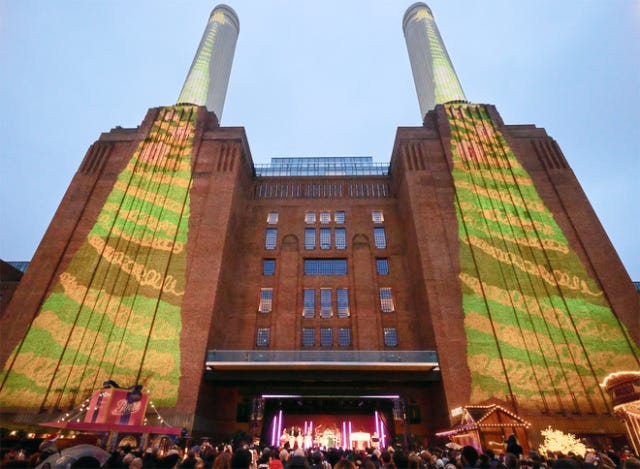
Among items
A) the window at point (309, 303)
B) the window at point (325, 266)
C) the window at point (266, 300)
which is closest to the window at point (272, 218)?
the window at point (325, 266)

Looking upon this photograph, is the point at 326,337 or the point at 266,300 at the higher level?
the point at 266,300

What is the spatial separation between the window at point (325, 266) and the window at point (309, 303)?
202cm

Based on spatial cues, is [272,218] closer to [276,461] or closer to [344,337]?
[344,337]

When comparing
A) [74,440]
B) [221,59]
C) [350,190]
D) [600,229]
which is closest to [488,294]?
[600,229]

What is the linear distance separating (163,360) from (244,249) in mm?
13471

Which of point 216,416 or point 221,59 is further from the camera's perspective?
point 221,59

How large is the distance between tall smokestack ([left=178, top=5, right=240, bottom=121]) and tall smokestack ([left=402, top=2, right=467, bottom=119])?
29272 millimetres

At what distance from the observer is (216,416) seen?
87.4 ft

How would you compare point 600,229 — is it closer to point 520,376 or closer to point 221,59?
point 520,376

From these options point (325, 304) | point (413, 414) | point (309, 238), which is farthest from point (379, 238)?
point (413, 414)

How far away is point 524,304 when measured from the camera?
2755cm

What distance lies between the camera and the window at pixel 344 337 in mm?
30875

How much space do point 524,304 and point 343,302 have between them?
14.5 m

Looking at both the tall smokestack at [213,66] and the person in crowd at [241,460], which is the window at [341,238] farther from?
the person in crowd at [241,460]
